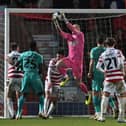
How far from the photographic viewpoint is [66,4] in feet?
67.3

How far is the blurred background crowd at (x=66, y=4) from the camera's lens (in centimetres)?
2016

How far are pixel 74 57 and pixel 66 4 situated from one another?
141 inches

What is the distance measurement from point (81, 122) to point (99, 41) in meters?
1.94

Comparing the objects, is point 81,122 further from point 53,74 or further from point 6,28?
point 6,28

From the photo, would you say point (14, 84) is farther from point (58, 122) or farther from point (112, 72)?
point (112, 72)

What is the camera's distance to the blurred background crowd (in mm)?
20156

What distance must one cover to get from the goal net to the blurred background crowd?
2299 millimetres

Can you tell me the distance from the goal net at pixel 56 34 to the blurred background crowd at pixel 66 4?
2.30 meters

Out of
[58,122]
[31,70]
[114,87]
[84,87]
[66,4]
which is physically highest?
[66,4]

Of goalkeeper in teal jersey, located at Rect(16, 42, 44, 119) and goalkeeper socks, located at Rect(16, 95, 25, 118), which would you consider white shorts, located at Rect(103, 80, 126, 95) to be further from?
goalkeeper socks, located at Rect(16, 95, 25, 118)

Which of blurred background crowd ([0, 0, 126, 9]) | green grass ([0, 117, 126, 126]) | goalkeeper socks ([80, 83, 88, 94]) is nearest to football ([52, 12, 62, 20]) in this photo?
goalkeeper socks ([80, 83, 88, 94])

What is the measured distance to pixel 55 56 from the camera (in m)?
17.6

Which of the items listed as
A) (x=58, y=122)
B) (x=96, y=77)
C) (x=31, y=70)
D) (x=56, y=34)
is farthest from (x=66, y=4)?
(x=58, y=122)

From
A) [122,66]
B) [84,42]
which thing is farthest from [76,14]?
[122,66]
